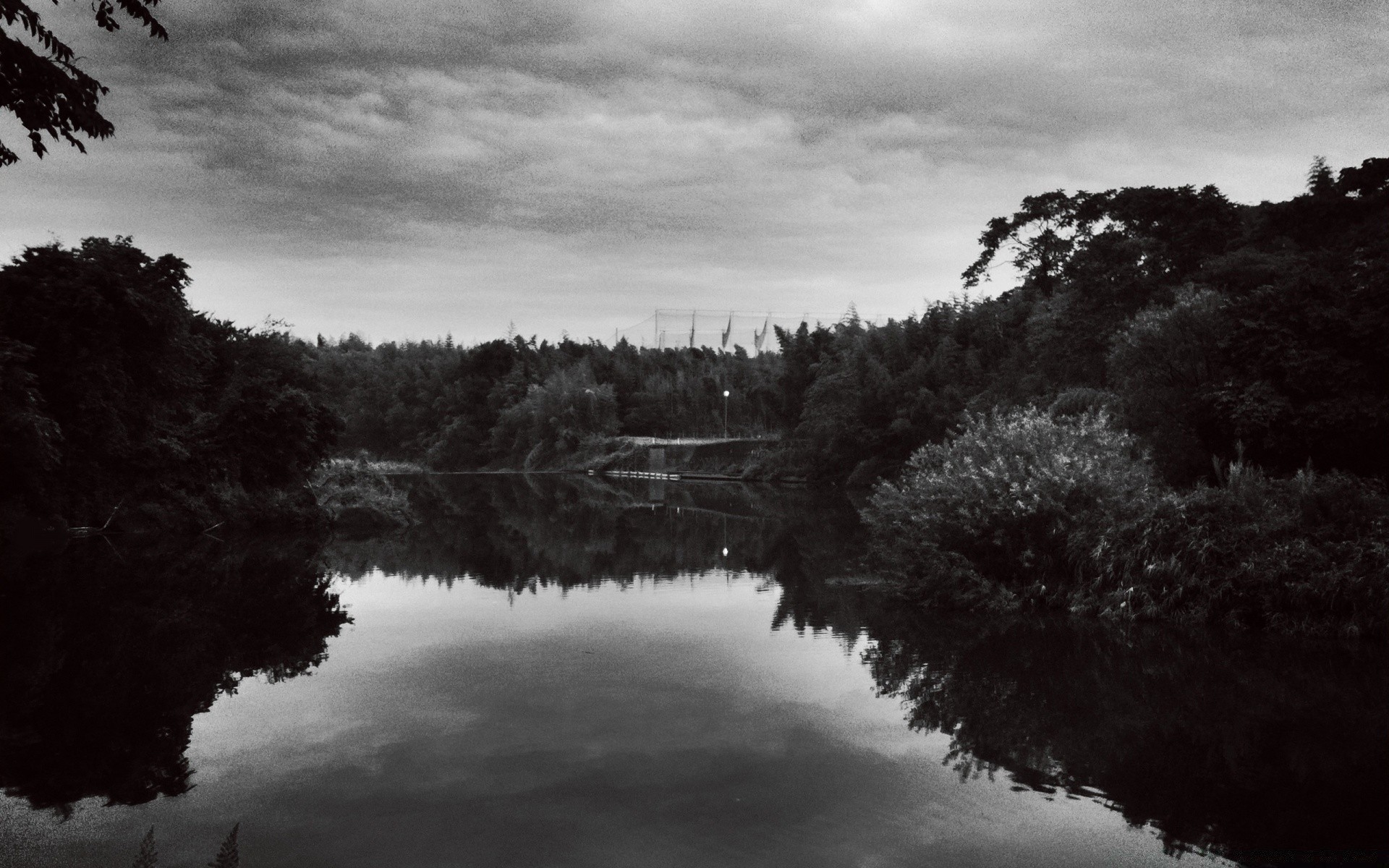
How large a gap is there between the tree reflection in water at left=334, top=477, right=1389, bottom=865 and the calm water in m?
0.04

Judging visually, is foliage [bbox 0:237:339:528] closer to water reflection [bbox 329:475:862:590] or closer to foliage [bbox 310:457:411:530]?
foliage [bbox 310:457:411:530]

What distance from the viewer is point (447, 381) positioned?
4163 inches

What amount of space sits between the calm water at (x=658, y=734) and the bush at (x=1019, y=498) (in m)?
1.40

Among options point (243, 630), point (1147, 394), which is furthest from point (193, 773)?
point (1147, 394)

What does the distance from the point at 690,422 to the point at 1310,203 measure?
66.0m

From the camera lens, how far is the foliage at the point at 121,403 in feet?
67.6

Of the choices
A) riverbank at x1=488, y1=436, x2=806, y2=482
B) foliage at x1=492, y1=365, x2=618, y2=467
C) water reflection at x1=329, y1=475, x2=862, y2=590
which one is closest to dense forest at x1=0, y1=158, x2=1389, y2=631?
water reflection at x1=329, y1=475, x2=862, y2=590

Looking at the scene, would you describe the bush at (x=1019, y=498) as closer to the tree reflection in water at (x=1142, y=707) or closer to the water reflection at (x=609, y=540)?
the tree reflection in water at (x=1142, y=707)

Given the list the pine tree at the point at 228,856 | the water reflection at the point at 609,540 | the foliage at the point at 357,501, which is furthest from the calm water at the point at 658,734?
the foliage at the point at 357,501

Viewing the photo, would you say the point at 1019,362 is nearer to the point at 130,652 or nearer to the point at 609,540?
the point at 609,540

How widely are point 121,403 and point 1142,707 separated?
73.7 feet

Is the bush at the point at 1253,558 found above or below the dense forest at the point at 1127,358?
below

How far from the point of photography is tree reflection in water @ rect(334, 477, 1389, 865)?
673 centimetres

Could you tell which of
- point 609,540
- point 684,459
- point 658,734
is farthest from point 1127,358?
point 684,459
